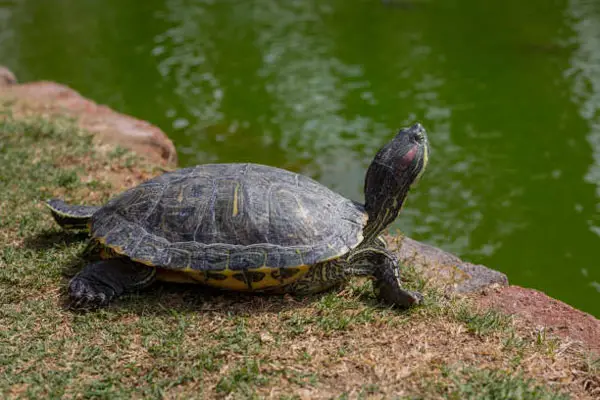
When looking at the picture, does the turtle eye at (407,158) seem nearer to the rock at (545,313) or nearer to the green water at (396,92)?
the rock at (545,313)

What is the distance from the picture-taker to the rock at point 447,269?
179 inches

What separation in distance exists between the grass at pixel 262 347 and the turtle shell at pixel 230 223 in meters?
0.36

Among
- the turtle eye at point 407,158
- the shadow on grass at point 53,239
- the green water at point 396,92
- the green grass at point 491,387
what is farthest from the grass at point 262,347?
the green water at point 396,92

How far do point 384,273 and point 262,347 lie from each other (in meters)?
1.04

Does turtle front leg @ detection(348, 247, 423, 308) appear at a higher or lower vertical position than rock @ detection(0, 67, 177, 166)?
higher

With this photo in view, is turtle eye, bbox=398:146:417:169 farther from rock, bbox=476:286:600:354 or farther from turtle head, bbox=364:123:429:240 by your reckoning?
rock, bbox=476:286:600:354

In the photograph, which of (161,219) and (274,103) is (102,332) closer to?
(161,219)

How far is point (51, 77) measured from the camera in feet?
38.0

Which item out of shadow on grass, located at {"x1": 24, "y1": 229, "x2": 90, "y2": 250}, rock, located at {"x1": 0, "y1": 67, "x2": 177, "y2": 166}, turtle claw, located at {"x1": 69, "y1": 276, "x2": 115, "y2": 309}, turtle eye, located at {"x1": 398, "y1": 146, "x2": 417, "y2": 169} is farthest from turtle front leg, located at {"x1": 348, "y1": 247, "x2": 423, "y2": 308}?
rock, located at {"x1": 0, "y1": 67, "x2": 177, "y2": 166}

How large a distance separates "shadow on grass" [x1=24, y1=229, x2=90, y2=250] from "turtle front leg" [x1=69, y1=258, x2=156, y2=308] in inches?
34.7

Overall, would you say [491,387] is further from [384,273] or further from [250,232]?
[250,232]

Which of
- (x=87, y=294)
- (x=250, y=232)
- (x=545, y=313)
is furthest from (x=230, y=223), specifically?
(x=545, y=313)

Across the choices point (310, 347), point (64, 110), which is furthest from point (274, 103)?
point (310, 347)

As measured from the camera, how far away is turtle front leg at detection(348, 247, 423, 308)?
13.3 ft
